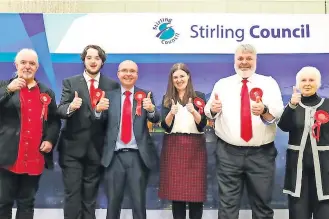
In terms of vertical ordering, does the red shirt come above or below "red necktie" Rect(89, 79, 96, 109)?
below

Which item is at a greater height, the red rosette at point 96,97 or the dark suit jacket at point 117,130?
the red rosette at point 96,97

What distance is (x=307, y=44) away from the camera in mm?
3094

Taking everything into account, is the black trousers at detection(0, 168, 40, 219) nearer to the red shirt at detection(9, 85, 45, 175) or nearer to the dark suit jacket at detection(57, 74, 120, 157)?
the red shirt at detection(9, 85, 45, 175)

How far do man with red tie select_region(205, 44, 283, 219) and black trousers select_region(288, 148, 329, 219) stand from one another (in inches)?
6.8

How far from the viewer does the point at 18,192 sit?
2.64 m

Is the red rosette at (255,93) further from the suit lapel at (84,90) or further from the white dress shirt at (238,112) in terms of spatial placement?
the suit lapel at (84,90)

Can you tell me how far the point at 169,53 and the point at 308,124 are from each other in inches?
45.7

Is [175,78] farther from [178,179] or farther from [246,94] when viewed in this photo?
[178,179]

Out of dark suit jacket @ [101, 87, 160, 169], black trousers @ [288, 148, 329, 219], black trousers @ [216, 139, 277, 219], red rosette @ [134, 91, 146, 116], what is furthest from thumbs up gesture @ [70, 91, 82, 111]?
black trousers @ [288, 148, 329, 219]

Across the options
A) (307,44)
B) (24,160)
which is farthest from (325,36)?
→ (24,160)

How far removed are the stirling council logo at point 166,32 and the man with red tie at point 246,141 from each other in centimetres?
64

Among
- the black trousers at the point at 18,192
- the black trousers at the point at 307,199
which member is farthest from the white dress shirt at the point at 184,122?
the black trousers at the point at 18,192

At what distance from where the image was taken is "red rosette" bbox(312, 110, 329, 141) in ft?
8.20

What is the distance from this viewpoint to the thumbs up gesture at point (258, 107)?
2463 mm
